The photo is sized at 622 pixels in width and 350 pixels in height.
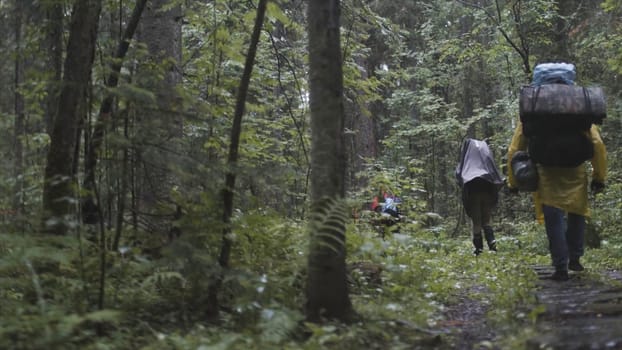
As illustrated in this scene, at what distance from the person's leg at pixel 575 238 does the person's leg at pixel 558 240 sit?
0.25 m

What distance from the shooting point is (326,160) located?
4.33 m

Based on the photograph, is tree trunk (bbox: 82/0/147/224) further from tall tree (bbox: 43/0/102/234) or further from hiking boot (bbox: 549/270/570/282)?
hiking boot (bbox: 549/270/570/282)

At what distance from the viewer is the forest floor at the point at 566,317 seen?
3611 millimetres

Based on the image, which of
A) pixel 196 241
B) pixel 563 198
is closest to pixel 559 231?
pixel 563 198

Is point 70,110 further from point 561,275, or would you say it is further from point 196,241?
point 561,275

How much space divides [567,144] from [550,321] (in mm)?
2245

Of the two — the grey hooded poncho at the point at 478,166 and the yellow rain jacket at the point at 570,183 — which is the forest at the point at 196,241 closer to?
the yellow rain jacket at the point at 570,183

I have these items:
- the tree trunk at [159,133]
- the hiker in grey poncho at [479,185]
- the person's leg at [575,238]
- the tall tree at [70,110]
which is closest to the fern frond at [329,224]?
the tree trunk at [159,133]

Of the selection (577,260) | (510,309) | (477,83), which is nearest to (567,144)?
(577,260)

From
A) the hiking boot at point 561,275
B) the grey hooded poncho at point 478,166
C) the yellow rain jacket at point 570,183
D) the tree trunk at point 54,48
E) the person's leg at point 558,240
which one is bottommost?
the hiking boot at point 561,275

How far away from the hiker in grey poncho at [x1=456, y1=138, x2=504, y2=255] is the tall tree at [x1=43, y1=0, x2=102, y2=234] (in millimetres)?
6723

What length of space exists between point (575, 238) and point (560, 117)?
1.48 meters

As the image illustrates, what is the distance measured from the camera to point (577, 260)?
256 inches

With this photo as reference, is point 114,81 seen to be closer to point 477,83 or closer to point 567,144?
point 567,144
